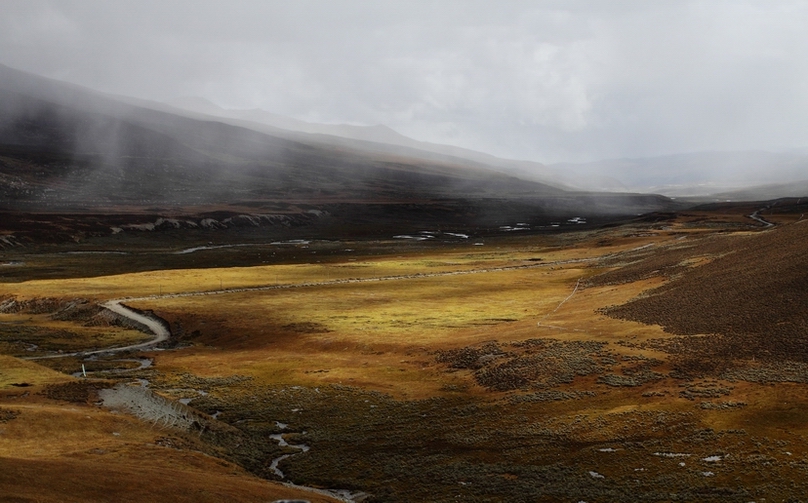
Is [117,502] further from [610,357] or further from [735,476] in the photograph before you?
[610,357]

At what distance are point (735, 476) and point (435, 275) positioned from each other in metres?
93.0

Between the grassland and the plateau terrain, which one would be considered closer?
the plateau terrain

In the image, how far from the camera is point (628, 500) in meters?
33.1

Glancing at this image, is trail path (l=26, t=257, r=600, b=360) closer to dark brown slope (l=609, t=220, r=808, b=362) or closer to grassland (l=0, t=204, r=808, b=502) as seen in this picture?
grassland (l=0, t=204, r=808, b=502)

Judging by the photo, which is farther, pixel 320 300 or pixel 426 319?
pixel 320 300

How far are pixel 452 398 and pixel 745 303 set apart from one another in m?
32.2

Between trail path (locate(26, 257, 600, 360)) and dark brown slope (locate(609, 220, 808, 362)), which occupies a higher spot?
dark brown slope (locate(609, 220, 808, 362))

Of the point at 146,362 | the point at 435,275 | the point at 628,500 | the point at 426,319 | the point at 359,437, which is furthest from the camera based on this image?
the point at 435,275

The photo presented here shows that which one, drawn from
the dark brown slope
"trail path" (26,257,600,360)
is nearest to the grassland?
the dark brown slope

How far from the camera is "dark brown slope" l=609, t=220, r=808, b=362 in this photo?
54000 millimetres

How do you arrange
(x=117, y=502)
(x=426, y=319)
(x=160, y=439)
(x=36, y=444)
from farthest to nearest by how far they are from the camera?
(x=426, y=319) < (x=160, y=439) < (x=36, y=444) < (x=117, y=502)

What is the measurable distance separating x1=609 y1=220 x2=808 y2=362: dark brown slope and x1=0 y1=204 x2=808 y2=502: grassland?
1.44 m

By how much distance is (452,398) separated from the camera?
172 ft

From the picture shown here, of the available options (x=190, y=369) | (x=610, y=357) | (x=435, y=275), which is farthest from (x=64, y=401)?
(x=435, y=275)
